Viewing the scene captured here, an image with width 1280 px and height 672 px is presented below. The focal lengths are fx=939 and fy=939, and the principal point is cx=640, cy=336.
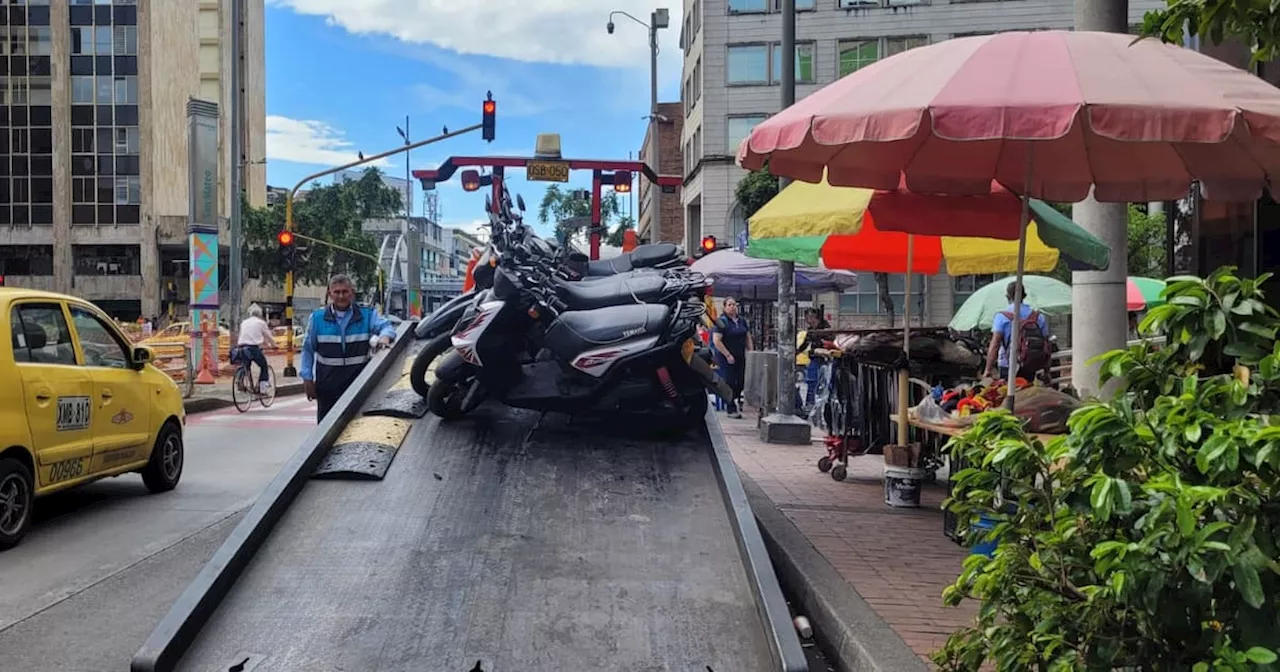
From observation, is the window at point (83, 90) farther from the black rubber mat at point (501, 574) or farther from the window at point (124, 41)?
the black rubber mat at point (501, 574)

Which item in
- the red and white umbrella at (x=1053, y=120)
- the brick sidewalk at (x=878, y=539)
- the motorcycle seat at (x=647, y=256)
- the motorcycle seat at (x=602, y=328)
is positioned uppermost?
the red and white umbrella at (x=1053, y=120)

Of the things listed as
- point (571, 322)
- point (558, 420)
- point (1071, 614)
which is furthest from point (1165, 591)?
point (558, 420)

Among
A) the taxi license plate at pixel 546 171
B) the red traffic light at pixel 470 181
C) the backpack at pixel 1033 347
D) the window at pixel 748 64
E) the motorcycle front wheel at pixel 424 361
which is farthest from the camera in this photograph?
the window at pixel 748 64

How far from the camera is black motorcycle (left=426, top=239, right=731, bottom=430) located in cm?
607

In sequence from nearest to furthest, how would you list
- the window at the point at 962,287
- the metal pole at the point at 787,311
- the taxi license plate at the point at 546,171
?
the taxi license plate at the point at 546,171 < the metal pole at the point at 787,311 < the window at the point at 962,287

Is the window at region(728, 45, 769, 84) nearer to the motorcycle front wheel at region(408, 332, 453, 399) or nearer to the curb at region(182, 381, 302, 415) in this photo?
the curb at region(182, 381, 302, 415)

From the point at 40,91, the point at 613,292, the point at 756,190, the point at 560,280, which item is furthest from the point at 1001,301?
the point at 40,91

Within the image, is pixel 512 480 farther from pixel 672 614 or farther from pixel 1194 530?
pixel 1194 530

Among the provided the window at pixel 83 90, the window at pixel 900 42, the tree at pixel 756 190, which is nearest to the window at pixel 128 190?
the window at pixel 83 90

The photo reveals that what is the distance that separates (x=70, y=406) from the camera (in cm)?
703

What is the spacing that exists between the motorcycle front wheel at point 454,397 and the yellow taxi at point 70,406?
2.77m

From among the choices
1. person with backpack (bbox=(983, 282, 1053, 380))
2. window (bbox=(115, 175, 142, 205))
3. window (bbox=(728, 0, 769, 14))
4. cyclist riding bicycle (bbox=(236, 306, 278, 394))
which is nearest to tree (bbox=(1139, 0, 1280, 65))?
person with backpack (bbox=(983, 282, 1053, 380))

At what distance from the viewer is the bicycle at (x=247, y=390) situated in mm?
16473

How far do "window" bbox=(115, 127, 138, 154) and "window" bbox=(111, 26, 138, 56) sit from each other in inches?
166
